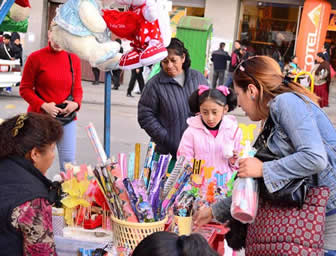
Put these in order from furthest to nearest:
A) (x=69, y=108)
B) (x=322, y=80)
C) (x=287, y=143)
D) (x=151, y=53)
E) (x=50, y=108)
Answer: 1. (x=322, y=80)
2. (x=69, y=108)
3. (x=50, y=108)
4. (x=151, y=53)
5. (x=287, y=143)

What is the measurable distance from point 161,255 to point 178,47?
2922 millimetres

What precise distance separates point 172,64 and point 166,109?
382mm

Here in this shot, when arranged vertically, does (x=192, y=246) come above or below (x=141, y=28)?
below

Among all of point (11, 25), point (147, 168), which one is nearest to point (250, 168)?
point (147, 168)

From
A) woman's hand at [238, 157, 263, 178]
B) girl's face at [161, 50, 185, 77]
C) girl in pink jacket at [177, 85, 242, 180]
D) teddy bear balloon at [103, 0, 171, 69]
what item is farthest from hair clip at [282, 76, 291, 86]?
girl's face at [161, 50, 185, 77]

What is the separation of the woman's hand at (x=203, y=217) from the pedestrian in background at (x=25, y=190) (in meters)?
0.75

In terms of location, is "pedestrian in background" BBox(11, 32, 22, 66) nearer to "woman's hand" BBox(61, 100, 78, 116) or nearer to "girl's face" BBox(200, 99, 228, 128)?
"woman's hand" BBox(61, 100, 78, 116)

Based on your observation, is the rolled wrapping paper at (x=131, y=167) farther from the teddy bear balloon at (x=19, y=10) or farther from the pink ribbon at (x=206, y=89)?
the teddy bear balloon at (x=19, y=10)

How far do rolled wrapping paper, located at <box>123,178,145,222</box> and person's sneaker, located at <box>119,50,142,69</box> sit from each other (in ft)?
3.87

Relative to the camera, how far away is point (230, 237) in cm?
256

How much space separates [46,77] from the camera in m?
4.67

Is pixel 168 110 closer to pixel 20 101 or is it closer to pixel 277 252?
pixel 277 252

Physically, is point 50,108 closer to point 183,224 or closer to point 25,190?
point 183,224

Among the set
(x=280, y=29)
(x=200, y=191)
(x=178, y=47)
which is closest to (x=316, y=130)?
(x=200, y=191)
